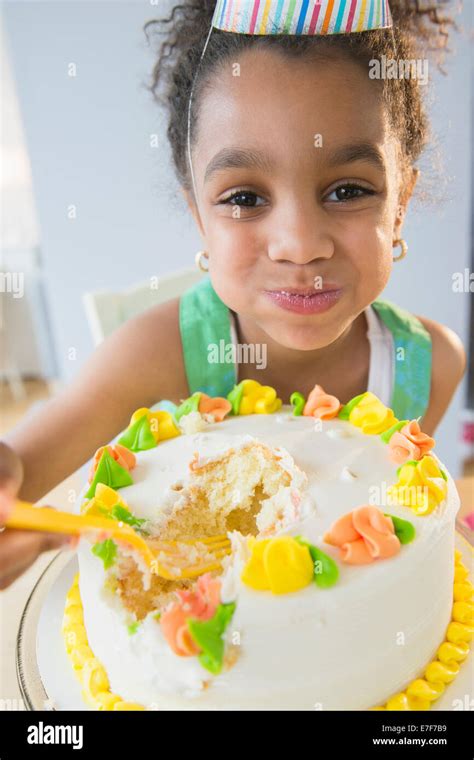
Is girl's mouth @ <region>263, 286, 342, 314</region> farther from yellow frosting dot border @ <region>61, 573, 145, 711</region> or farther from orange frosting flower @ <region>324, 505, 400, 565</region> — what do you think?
yellow frosting dot border @ <region>61, 573, 145, 711</region>

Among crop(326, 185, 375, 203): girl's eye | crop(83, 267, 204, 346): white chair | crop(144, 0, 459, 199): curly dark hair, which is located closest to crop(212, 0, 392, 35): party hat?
crop(144, 0, 459, 199): curly dark hair

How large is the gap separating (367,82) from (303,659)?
0.49 metres

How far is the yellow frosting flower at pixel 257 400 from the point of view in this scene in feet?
2.52

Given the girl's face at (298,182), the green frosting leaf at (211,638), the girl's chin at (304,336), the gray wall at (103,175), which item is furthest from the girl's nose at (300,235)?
the gray wall at (103,175)

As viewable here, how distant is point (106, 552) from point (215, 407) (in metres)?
0.25

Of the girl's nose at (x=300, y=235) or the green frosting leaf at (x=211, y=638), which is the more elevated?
the girl's nose at (x=300, y=235)

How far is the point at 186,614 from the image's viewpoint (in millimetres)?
497

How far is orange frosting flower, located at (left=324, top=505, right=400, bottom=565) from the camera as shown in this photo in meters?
0.53

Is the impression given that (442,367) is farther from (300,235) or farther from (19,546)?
(19,546)

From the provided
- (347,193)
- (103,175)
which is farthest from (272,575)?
(103,175)

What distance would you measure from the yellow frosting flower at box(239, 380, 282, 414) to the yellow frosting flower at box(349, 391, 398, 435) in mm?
91

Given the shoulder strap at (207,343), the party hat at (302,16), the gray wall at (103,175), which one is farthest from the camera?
the gray wall at (103,175)

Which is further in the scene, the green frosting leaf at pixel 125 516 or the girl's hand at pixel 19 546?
the green frosting leaf at pixel 125 516

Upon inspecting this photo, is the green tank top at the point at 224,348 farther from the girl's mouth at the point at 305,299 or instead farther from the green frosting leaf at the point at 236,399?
the girl's mouth at the point at 305,299
